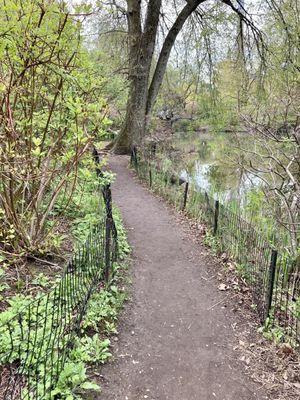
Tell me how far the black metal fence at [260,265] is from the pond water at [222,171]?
1.77 metres

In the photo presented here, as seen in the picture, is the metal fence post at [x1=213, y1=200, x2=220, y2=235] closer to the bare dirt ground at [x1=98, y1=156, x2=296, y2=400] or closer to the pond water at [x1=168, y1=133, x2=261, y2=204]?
the bare dirt ground at [x1=98, y1=156, x2=296, y2=400]

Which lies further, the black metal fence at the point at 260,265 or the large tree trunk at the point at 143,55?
the large tree trunk at the point at 143,55

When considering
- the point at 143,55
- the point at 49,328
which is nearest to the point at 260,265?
the point at 49,328

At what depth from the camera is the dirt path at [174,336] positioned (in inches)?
120

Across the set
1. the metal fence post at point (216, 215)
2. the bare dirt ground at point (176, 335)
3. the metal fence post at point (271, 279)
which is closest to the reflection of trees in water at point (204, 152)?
the metal fence post at point (216, 215)

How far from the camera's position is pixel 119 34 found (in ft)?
49.2

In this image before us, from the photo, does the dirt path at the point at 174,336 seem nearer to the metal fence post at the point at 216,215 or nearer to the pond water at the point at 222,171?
the metal fence post at the point at 216,215

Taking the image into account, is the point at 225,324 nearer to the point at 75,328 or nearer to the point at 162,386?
the point at 162,386

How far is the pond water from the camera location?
30.1ft

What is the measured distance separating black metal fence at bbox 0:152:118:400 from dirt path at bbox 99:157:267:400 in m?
0.50

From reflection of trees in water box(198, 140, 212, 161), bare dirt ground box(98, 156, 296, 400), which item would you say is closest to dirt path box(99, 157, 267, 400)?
bare dirt ground box(98, 156, 296, 400)

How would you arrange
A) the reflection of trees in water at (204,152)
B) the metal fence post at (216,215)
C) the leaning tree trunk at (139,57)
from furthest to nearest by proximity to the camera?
the reflection of trees in water at (204,152) → the leaning tree trunk at (139,57) → the metal fence post at (216,215)

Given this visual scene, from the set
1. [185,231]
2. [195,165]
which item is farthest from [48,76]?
[195,165]

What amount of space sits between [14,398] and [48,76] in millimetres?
3310
